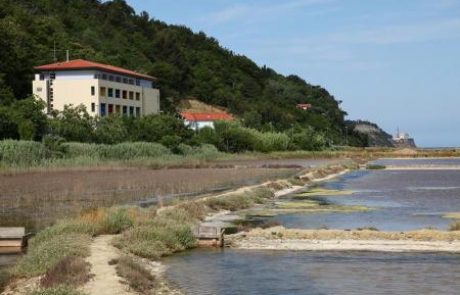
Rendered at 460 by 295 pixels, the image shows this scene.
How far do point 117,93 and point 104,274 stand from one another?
296ft

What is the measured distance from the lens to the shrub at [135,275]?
49.2 ft

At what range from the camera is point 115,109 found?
10288 cm

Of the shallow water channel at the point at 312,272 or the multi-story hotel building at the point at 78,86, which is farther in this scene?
the multi-story hotel building at the point at 78,86

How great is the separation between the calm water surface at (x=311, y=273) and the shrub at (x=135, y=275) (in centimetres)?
71

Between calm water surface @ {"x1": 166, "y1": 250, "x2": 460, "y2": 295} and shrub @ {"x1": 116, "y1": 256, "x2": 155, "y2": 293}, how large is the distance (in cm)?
71

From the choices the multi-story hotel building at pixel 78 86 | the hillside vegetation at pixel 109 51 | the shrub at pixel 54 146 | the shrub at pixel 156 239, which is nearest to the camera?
the shrub at pixel 156 239

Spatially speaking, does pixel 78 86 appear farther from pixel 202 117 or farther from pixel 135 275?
pixel 135 275

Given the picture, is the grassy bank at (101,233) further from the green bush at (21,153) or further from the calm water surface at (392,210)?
the green bush at (21,153)

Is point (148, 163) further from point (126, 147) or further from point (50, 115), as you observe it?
point (50, 115)

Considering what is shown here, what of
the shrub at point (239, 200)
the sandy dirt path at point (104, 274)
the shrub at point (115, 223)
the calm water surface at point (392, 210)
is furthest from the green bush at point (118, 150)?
the sandy dirt path at point (104, 274)

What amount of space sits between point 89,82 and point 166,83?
200 feet

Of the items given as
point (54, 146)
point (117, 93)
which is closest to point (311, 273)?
point (54, 146)

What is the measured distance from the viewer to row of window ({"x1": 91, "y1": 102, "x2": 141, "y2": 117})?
3871 inches

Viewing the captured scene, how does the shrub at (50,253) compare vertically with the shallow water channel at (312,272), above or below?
above
